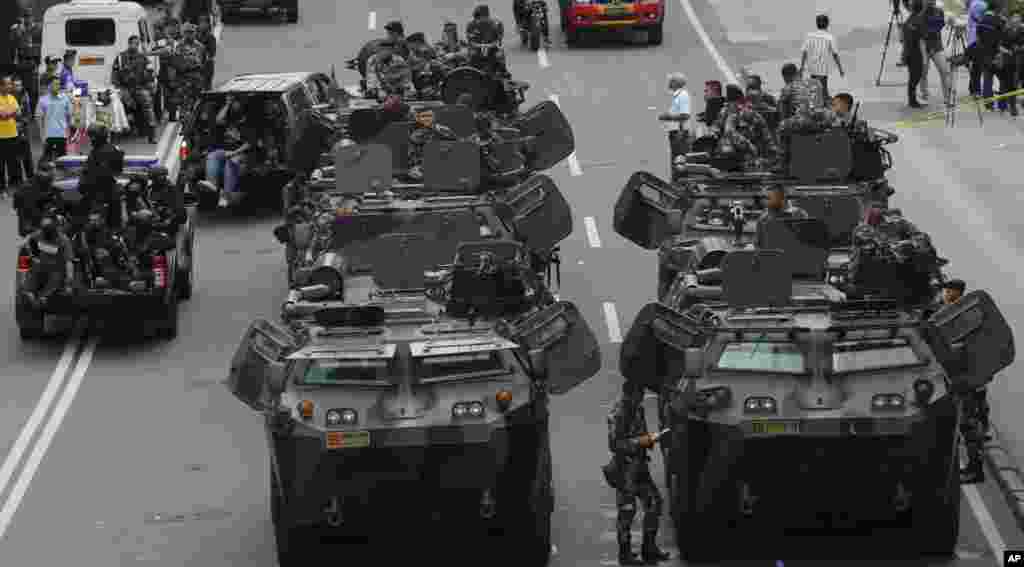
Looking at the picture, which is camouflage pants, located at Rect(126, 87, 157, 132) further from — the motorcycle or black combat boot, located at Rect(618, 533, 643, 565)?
black combat boot, located at Rect(618, 533, 643, 565)

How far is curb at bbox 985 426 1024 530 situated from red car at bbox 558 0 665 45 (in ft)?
79.5

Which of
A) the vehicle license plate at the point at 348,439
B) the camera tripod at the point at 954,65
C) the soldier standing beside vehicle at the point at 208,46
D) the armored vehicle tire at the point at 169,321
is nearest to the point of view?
the vehicle license plate at the point at 348,439

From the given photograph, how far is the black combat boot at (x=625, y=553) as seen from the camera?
803 inches

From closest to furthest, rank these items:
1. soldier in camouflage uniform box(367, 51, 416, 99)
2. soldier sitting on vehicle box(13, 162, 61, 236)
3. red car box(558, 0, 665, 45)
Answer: soldier sitting on vehicle box(13, 162, 61, 236) < soldier in camouflage uniform box(367, 51, 416, 99) < red car box(558, 0, 665, 45)

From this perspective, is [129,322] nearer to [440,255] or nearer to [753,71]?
[440,255]

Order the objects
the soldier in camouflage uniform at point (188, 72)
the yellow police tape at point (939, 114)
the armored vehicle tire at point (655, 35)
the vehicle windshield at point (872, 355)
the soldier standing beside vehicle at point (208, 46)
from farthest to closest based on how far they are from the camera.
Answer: the armored vehicle tire at point (655, 35), the soldier standing beside vehicle at point (208, 46), the soldier in camouflage uniform at point (188, 72), the yellow police tape at point (939, 114), the vehicle windshield at point (872, 355)

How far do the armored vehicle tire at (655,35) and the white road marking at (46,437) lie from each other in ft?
67.0

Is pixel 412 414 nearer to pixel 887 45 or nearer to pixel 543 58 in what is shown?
pixel 887 45

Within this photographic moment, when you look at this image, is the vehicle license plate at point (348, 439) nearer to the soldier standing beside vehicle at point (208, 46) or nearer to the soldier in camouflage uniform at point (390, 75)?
the soldier in camouflage uniform at point (390, 75)

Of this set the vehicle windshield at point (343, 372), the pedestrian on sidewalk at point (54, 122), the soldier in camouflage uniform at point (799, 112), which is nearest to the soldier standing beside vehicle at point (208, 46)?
the pedestrian on sidewalk at point (54, 122)

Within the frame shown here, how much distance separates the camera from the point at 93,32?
1671 inches

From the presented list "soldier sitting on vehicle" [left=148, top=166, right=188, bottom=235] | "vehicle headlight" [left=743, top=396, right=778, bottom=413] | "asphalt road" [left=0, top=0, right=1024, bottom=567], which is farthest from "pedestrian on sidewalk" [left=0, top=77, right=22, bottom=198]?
"vehicle headlight" [left=743, top=396, right=778, bottom=413]

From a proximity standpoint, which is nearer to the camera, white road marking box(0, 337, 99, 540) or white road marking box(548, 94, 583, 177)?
white road marking box(0, 337, 99, 540)

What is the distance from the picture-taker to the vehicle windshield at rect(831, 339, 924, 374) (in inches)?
779
